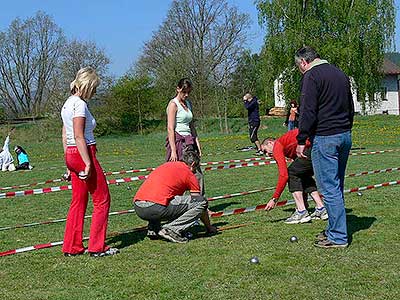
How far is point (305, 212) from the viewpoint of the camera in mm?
7555

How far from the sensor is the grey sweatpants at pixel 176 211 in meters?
6.69

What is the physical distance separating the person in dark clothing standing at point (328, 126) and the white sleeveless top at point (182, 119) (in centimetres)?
211

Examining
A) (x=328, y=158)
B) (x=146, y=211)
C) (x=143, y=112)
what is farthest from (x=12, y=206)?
(x=143, y=112)

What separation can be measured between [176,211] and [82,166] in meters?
1.24

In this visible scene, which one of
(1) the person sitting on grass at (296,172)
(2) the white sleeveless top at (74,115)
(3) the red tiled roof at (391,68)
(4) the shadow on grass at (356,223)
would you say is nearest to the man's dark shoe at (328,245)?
(4) the shadow on grass at (356,223)

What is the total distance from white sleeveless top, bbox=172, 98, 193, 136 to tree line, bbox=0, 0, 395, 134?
30.6 meters

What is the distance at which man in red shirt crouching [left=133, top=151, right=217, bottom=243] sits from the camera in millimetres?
6691

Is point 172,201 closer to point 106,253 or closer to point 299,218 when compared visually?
point 106,253

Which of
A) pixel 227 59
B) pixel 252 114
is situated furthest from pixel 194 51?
pixel 252 114

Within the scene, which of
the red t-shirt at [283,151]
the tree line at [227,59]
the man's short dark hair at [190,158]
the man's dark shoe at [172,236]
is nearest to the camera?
the man's dark shoe at [172,236]

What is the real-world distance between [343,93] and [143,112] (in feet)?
121

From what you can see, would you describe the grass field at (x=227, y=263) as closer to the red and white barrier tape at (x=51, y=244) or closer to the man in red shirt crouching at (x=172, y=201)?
the red and white barrier tape at (x=51, y=244)

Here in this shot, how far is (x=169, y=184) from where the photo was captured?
6.73m

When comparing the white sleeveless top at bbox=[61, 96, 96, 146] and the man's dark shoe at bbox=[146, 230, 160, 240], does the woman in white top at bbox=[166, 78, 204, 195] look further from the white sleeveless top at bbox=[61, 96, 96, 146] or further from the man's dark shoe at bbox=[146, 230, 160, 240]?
the white sleeveless top at bbox=[61, 96, 96, 146]
